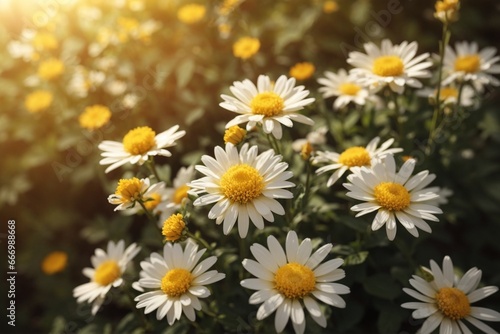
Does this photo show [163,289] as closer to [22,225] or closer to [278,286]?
[278,286]

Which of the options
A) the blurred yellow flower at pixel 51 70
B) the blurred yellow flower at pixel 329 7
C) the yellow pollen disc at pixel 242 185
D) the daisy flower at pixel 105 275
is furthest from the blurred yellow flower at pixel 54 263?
the blurred yellow flower at pixel 329 7

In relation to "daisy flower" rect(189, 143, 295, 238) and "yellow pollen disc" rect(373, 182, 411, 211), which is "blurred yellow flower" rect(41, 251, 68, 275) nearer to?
"daisy flower" rect(189, 143, 295, 238)

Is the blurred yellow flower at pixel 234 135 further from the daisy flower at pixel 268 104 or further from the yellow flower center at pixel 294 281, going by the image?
the yellow flower center at pixel 294 281

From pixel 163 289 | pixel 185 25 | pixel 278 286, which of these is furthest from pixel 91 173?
pixel 278 286

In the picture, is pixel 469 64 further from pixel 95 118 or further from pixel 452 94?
pixel 95 118

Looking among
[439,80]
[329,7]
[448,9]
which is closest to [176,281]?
[439,80]
